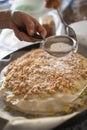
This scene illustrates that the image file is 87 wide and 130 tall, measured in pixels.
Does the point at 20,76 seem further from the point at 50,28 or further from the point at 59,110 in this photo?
the point at 50,28

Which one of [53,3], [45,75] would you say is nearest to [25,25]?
[45,75]

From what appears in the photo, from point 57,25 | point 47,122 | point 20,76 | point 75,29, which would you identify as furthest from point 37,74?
point 57,25

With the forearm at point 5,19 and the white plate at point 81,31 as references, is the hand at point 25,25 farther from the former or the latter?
the white plate at point 81,31

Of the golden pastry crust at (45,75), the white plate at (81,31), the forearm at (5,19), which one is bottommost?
the white plate at (81,31)

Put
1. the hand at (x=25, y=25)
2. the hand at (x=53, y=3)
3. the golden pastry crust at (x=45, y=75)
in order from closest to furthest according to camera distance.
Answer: the golden pastry crust at (x=45, y=75), the hand at (x=25, y=25), the hand at (x=53, y=3)

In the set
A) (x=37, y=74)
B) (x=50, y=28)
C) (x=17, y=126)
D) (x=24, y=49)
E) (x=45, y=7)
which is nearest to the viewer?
(x=17, y=126)

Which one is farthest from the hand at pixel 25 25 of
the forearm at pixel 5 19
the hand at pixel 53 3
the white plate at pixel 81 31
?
the hand at pixel 53 3

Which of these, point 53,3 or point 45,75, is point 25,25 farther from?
point 53,3
